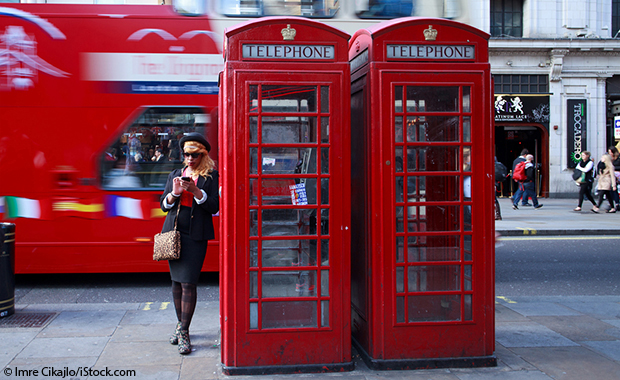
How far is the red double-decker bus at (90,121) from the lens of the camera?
6.32 meters

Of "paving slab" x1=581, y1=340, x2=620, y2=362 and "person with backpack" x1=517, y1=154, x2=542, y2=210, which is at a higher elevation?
"person with backpack" x1=517, y1=154, x2=542, y2=210

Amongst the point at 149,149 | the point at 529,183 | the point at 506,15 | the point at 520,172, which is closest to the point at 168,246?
the point at 149,149

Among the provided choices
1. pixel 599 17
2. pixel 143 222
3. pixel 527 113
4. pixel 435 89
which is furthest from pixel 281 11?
pixel 599 17

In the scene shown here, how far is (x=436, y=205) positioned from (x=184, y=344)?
2250 millimetres

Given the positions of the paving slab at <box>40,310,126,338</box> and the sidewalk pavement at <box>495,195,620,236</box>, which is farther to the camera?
the sidewalk pavement at <box>495,195,620,236</box>

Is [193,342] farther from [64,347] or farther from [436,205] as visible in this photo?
[436,205]

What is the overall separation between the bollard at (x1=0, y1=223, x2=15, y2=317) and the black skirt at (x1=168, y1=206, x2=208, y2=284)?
82.0 inches

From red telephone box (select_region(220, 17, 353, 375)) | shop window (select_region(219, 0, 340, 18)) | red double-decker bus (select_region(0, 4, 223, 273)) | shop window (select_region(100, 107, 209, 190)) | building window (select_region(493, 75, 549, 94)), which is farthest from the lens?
building window (select_region(493, 75, 549, 94))

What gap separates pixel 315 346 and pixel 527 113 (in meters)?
18.7

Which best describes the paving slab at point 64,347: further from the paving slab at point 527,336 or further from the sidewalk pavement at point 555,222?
the sidewalk pavement at point 555,222

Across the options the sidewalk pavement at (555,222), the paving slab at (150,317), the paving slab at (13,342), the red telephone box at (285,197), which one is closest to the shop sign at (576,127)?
the sidewalk pavement at (555,222)

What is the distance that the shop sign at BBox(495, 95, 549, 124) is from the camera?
65.4 feet

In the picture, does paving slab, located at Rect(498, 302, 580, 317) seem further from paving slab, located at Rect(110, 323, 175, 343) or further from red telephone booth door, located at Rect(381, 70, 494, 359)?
paving slab, located at Rect(110, 323, 175, 343)

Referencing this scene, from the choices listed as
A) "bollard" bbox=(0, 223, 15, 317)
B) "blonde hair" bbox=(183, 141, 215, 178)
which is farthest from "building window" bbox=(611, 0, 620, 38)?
"bollard" bbox=(0, 223, 15, 317)
